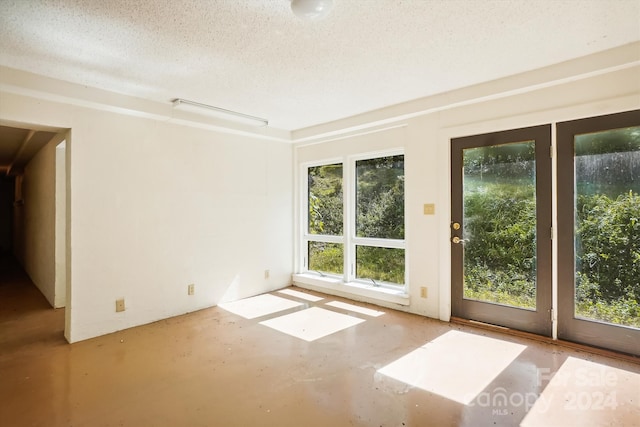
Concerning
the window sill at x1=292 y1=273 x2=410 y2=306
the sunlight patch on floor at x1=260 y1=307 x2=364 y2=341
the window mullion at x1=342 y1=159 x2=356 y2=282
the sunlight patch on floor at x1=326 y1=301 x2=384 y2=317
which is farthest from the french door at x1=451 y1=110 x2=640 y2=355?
the window mullion at x1=342 y1=159 x2=356 y2=282

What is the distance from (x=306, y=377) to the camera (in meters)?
2.39

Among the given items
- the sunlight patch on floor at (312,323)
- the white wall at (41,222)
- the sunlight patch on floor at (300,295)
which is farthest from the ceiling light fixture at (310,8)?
the white wall at (41,222)

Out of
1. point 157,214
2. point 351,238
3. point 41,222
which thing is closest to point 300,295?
point 351,238

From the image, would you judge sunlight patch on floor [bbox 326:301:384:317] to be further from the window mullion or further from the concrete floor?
the window mullion

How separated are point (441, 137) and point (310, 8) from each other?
7.23ft

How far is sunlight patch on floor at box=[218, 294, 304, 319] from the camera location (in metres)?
3.84

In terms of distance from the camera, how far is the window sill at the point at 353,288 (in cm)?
390

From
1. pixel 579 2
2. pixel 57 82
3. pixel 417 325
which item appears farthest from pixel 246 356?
pixel 579 2

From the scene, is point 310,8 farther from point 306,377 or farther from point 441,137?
point 306,377

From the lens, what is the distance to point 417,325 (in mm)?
3398

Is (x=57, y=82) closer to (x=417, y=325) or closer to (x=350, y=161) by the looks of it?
(x=350, y=161)

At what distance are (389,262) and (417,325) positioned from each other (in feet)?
3.10

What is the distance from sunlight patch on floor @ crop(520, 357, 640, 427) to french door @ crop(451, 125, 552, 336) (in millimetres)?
593

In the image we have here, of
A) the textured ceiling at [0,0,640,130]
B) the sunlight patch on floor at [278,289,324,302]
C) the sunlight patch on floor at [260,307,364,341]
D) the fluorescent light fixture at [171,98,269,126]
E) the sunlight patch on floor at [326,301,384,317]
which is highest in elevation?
the textured ceiling at [0,0,640,130]
